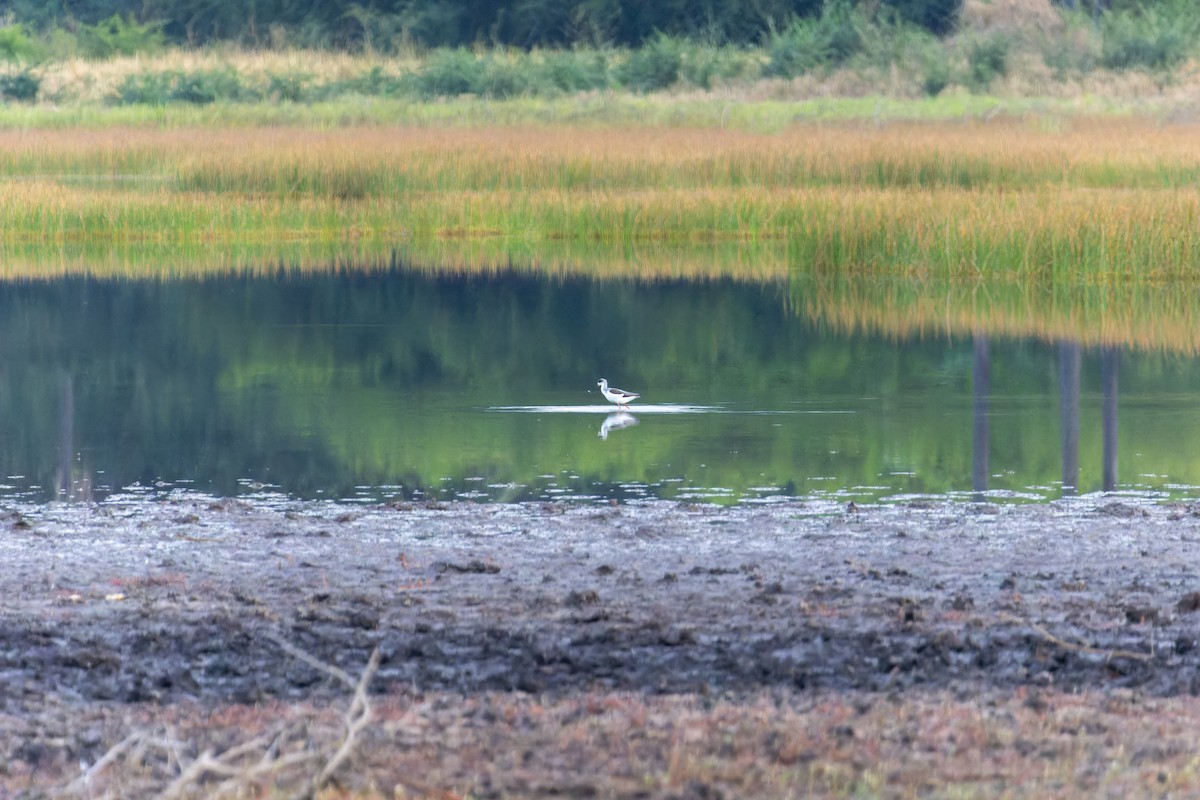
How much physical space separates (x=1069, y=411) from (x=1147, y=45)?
2943 centimetres

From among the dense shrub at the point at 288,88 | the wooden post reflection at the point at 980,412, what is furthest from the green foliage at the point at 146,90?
the wooden post reflection at the point at 980,412

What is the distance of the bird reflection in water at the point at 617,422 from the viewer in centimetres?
1041

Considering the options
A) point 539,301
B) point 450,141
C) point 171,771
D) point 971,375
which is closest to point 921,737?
point 171,771

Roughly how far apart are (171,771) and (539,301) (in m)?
13.1

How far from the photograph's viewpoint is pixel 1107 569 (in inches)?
261

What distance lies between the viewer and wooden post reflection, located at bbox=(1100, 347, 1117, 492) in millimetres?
8997

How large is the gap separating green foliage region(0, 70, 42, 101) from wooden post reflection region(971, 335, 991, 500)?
35323 mm

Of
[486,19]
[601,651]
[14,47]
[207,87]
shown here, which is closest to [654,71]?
[207,87]

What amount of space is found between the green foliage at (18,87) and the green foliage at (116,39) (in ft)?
14.9

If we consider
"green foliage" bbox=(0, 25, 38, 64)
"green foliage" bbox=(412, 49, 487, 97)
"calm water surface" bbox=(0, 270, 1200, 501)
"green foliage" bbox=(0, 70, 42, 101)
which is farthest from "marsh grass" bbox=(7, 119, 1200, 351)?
"green foliage" bbox=(0, 25, 38, 64)

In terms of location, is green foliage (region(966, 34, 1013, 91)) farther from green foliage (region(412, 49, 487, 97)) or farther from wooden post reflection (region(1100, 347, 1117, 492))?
wooden post reflection (region(1100, 347, 1117, 492))

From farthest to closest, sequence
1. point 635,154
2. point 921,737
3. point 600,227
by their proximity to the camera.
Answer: point 635,154, point 600,227, point 921,737

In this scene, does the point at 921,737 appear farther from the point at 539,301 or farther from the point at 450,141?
the point at 450,141

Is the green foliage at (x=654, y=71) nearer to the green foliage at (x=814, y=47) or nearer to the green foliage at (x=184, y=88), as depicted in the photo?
the green foliage at (x=814, y=47)
